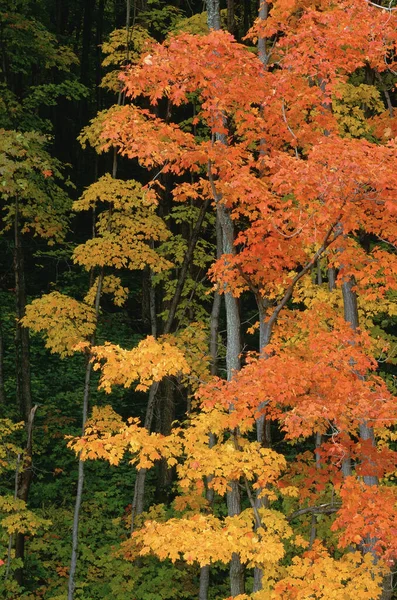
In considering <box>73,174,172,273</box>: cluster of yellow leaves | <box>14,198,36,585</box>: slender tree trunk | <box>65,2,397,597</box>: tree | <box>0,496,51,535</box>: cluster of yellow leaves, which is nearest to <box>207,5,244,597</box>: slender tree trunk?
<box>65,2,397,597</box>: tree

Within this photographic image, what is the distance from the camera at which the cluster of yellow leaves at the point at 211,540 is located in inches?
352

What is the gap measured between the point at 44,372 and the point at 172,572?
8.14 m

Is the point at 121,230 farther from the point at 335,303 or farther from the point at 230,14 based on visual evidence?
the point at 230,14

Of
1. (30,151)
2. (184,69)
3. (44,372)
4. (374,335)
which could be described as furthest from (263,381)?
(44,372)

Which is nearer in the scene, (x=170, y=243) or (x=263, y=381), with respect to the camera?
(x=263, y=381)

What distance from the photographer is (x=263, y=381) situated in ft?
30.3

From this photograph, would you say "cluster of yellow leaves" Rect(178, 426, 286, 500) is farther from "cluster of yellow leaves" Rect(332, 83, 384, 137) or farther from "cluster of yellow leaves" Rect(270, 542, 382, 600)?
"cluster of yellow leaves" Rect(332, 83, 384, 137)

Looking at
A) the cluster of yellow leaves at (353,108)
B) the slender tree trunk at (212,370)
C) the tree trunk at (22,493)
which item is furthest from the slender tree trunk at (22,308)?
the cluster of yellow leaves at (353,108)

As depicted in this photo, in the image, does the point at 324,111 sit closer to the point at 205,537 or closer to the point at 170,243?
the point at 170,243

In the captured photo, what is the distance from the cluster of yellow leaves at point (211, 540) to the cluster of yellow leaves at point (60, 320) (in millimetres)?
4535

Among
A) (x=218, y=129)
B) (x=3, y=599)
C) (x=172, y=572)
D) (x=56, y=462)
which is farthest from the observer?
(x=56, y=462)

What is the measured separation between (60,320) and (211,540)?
5.65 metres

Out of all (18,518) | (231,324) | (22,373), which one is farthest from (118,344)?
(231,324)

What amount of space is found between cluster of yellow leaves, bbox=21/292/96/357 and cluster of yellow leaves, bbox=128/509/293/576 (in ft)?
14.9
